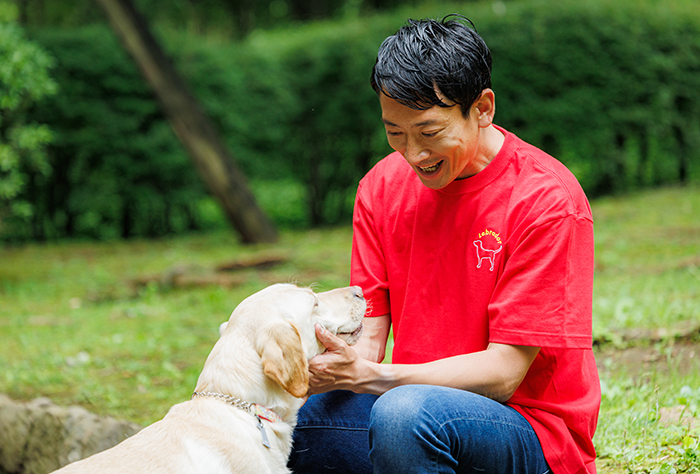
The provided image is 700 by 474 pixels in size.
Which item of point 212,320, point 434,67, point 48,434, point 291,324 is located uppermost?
point 434,67

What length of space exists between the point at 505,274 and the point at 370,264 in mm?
708

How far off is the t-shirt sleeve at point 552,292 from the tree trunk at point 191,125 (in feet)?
29.8

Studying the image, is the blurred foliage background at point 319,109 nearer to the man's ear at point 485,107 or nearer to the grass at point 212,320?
the grass at point 212,320

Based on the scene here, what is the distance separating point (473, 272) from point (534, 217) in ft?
1.08

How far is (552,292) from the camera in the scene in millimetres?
2289

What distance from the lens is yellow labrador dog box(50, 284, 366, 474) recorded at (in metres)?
2.39

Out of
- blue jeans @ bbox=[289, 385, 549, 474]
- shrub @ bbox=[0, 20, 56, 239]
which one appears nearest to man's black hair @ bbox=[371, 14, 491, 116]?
blue jeans @ bbox=[289, 385, 549, 474]

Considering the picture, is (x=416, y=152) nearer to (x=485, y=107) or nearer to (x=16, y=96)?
(x=485, y=107)

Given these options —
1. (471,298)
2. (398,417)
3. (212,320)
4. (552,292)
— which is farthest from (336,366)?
(212,320)

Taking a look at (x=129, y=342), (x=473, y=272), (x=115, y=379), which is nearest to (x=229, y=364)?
(x=473, y=272)

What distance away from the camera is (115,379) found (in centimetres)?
511

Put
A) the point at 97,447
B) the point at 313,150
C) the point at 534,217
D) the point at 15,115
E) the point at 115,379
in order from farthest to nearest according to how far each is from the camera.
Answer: the point at 313,150, the point at 15,115, the point at 115,379, the point at 97,447, the point at 534,217

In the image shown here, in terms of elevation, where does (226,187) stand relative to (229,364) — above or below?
below

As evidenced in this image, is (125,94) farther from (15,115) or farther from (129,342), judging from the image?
(129,342)
